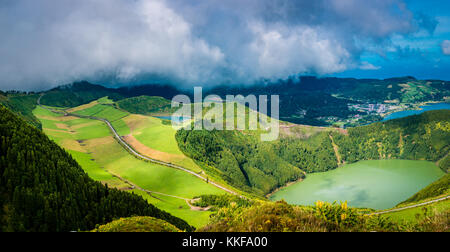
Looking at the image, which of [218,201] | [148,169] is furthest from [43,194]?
[148,169]

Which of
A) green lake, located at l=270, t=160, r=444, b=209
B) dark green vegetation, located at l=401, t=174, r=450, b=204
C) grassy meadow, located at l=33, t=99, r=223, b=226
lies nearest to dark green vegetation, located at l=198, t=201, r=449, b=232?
grassy meadow, located at l=33, t=99, r=223, b=226

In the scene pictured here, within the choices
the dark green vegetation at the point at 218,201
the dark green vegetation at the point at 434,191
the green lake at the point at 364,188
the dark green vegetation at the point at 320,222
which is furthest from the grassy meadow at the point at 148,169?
the dark green vegetation at the point at 434,191

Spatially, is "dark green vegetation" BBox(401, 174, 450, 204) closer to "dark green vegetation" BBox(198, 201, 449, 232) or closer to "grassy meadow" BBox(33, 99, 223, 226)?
"grassy meadow" BBox(33, 99, 223, 226)

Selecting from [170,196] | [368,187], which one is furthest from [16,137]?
[368,187]

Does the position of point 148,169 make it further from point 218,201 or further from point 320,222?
point 320,222

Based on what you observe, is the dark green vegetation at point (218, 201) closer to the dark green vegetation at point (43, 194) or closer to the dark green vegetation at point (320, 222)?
the dark green vegetation at point (43, 194)
